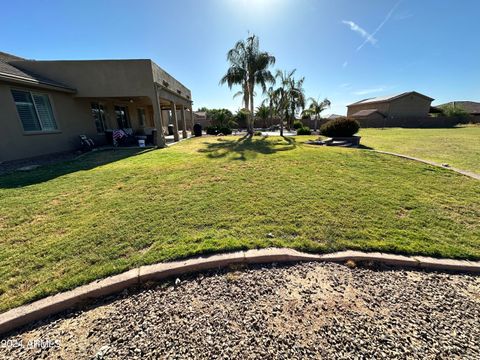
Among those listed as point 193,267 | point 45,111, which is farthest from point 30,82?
point 193,267

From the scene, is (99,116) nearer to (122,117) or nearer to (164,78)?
(122,117)

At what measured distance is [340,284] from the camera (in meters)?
2.40

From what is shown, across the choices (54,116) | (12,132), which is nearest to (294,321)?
(12,132)

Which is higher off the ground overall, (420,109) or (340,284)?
(420,109)

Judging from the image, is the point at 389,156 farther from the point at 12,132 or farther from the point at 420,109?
the point at 420,109

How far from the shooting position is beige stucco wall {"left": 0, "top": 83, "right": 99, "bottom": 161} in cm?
830

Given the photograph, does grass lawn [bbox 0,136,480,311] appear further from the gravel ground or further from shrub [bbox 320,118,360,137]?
shrub [bbox 320,118,360,137]

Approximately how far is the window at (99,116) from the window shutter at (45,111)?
260 centimetres

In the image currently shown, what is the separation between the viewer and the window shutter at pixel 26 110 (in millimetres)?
8773

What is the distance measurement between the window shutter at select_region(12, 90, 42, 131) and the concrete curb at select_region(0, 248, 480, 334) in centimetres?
1080

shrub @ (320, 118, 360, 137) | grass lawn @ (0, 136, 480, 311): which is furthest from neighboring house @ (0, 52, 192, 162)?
shrub @ (320, 118, 360, 137)

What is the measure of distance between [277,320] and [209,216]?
223 centimetres

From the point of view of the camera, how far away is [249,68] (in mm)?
17812

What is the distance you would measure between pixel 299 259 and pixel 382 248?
1.25 meters
